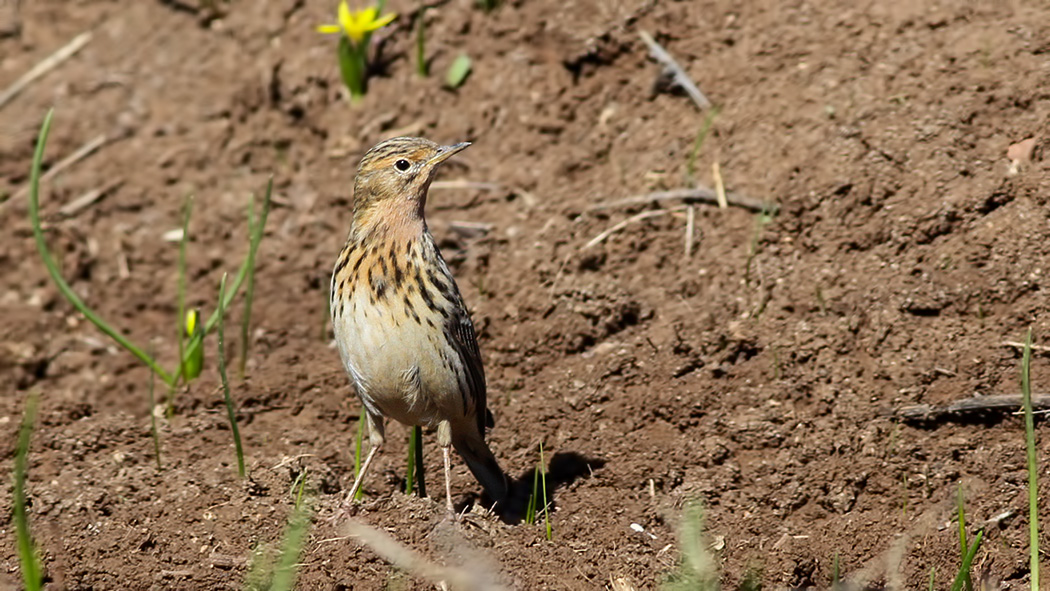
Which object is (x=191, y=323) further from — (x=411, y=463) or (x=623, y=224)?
(x=623, y=224)

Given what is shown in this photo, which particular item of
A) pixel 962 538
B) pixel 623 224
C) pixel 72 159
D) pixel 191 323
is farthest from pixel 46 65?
pixel 962 538

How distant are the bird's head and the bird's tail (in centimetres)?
113

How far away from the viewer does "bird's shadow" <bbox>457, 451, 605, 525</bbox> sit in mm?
6227

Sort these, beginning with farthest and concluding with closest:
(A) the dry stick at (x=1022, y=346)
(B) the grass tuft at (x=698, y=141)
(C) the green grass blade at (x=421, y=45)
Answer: (C) the green grass blade at (x=421, y=45), (B) the grass tuft at (x=698, y=141), (A) the dry stick at (x=1022, y=346)

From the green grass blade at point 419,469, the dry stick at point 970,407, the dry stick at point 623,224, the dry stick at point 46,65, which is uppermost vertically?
the dry stick at point 46,65

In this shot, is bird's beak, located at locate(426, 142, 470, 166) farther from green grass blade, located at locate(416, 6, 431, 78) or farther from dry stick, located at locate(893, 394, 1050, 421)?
green grass blade, located at locate(416, 6, 431, 78)

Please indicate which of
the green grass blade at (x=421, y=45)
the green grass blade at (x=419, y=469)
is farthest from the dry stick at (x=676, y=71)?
the green grass blade at (x=419, y=469)

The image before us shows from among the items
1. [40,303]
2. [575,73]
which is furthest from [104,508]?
[575,73]

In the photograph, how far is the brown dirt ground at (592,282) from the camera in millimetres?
5617

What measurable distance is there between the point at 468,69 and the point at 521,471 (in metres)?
3.32

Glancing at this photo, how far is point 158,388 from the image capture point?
7.41m

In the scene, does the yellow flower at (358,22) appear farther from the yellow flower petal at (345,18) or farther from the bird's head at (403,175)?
the bird's head at (403,175)

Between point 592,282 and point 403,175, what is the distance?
4.96 ft

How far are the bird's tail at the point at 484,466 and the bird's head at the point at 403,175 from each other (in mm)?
1134
